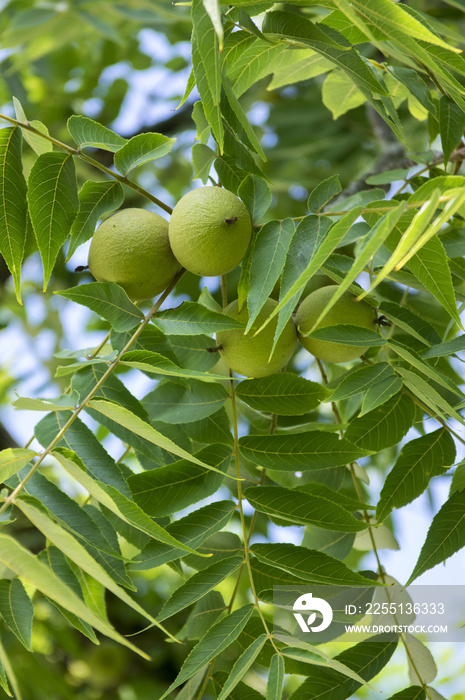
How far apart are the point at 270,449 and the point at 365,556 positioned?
78.1 inches

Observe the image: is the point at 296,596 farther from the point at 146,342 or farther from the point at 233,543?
the point at 146,342

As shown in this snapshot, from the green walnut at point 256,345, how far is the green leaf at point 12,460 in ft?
1.55

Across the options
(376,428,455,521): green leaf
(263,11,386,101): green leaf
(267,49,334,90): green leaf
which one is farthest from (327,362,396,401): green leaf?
(267,49,334,90): green leaf

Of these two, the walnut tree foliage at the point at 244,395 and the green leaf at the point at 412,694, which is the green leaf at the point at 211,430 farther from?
the green leaf at the point at 412,694

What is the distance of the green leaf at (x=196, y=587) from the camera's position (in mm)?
1193

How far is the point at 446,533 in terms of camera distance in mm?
1300

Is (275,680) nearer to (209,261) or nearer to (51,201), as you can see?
(209,261)

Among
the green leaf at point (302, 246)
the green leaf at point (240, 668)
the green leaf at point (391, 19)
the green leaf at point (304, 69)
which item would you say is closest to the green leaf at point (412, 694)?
the green leaf at point (240, 668)

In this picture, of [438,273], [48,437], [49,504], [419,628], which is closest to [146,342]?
[48,437]

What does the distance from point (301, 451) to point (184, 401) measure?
12.1 inches

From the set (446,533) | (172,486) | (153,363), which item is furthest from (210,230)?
(446,533)

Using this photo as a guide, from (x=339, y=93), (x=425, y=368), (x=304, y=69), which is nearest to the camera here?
(x=425, y=368)

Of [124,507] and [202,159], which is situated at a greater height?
[202,159]

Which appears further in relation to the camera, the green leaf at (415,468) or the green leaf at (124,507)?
the green leaf at (415,468)
